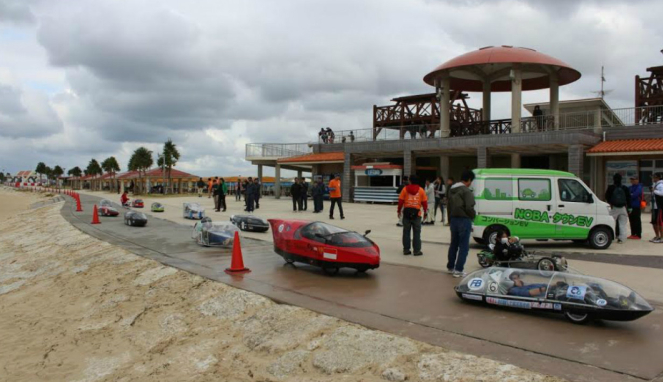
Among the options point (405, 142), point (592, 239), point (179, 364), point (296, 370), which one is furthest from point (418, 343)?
point (405, 142)

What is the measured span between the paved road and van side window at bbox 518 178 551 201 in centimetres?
405

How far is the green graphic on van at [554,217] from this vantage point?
11.7m

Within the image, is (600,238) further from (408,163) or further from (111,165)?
(111,165)

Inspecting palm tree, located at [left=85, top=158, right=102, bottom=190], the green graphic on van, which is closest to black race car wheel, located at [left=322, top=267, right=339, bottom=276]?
the green graphic on van

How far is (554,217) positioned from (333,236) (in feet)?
20.2

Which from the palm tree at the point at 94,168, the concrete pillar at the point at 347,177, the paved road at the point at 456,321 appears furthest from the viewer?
the palm tree at the point at 94,168

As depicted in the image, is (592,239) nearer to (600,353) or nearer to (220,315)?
(600,353)

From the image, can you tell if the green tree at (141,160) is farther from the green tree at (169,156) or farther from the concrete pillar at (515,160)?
the concrete pillar at (515,160)

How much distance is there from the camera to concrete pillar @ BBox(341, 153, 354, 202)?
3406cm

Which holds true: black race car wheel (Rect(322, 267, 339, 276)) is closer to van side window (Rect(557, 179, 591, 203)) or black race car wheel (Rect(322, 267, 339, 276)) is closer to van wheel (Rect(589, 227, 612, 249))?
van side window (Rect(557, 179, 591, 203))

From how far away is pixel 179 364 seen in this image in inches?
242

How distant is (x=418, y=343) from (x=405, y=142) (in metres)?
26.9

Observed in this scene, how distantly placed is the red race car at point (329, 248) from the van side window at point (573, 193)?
578 cm

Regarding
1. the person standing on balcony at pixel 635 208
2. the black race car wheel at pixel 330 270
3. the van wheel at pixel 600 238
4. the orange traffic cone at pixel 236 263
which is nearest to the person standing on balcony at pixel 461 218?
the black race car wheel at pixel 330 270
